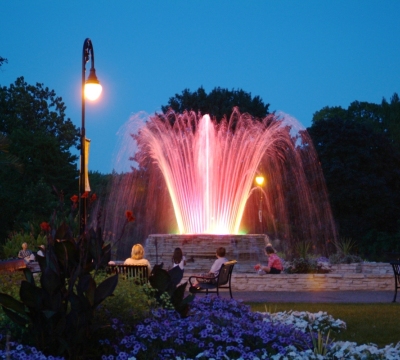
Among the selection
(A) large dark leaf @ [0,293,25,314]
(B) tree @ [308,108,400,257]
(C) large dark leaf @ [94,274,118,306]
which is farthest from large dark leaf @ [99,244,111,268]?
(B) tree @ [308,108,400,257]

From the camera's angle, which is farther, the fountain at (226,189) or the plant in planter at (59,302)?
the fountain at (226,189)

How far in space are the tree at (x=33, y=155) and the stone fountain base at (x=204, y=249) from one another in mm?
11247

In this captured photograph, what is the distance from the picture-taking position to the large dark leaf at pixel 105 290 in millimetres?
6401

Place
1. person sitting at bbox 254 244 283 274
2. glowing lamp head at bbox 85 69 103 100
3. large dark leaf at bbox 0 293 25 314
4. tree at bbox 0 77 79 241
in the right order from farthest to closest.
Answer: tree at bbox 0 77 79 241 < person sitting at bbox 254 244 283 274 < glowing lamp head at bbox 85 69 103 100 < large dark leaf at bbox 0 293 25 314

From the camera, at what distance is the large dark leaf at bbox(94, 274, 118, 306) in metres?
6.40

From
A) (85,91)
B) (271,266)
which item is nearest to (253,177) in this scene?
(271,266)

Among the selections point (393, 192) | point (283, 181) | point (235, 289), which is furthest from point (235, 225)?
point (393, 192)

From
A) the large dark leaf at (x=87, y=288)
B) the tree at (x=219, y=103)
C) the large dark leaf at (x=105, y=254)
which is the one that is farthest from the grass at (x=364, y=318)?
the tree at (x=219, y=103)

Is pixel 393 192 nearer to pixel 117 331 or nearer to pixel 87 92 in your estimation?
pixel 87 92

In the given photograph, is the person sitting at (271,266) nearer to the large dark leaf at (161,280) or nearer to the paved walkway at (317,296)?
the paved walkway at (317,296)

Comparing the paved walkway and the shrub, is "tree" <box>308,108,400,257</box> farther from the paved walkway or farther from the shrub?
the paved walkway

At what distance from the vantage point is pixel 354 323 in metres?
10.1

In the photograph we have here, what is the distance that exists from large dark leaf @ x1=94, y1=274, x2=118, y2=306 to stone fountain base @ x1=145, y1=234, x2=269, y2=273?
11.8 metres

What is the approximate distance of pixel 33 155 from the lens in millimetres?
49344
